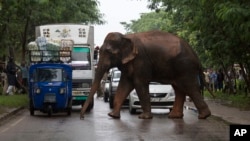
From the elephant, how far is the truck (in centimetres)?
419

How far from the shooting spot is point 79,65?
25.2 m

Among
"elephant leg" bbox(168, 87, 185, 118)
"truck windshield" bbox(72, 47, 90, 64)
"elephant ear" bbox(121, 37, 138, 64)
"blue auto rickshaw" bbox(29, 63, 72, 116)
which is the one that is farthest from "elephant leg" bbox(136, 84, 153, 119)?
"truck windshield" bbox(72, 47, 90, 64)

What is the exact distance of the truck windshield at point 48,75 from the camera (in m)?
21.8

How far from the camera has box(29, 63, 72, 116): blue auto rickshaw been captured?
2120cm

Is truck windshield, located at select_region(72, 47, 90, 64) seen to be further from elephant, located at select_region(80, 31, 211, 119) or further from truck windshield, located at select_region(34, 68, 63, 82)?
elephant, located at select_region(80, 31, 211, 119)

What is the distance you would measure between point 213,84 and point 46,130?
32022mm

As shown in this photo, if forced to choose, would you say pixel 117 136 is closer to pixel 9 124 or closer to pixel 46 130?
pixel 46 130

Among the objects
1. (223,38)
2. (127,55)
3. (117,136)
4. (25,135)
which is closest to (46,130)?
(25,135)

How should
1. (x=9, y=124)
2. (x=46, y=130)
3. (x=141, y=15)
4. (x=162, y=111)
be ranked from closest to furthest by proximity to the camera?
1. (x=46, y=130)
2. (x=9, y=124)
3. (x=162, y=111)
4. (x=141, y=15)

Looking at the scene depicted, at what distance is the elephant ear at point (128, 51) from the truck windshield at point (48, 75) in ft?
9.87

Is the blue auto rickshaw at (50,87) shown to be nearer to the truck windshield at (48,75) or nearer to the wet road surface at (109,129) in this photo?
the truck windshield at (48,75)

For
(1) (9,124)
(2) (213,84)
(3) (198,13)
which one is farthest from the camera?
(2) (213,84)

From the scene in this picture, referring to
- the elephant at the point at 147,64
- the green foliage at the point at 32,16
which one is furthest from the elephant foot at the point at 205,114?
the green foliage at the point at 32,16

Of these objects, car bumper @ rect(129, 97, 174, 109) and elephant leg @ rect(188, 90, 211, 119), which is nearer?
elephant leg @ rect(188, 90, 211, 119)
